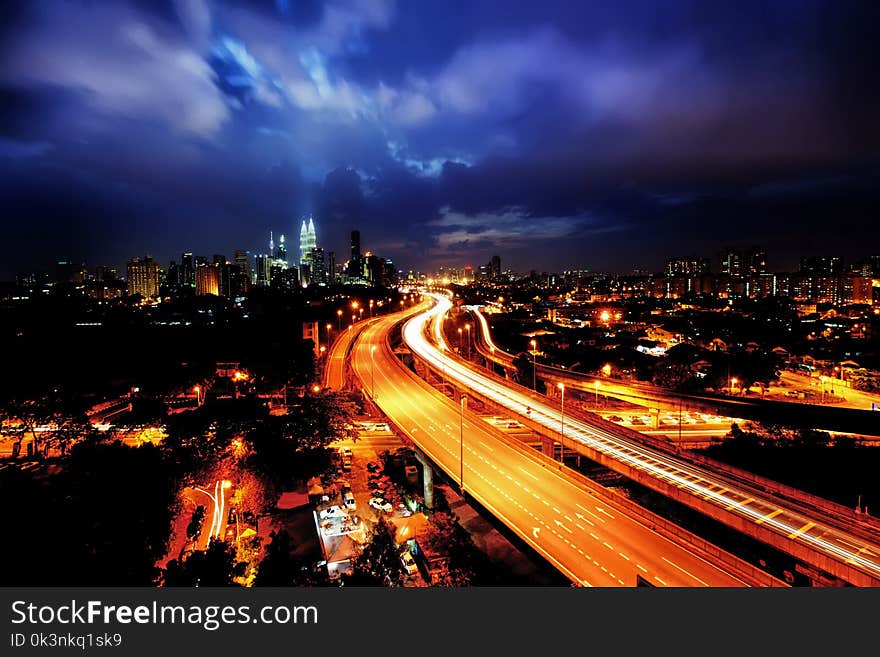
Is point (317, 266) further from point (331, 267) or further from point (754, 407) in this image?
point (754, 407)

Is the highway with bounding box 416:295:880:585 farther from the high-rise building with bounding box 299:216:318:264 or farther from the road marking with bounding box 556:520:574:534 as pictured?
the high-rise building with bounding box 299:216:318:264

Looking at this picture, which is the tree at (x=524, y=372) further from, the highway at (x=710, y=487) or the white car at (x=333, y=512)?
the white car at (x=333, y=512)

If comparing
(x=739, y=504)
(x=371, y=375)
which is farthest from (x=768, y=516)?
(x=371, y=375)

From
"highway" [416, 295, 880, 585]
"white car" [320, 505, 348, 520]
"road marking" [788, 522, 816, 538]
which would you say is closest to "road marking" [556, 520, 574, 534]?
"highway" [416, 295, 880, 585]

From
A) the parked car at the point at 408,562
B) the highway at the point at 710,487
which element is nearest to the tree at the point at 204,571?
the parked car at the point at 408,562

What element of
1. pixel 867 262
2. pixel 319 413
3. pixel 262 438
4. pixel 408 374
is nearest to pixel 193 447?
pixel 262 438
